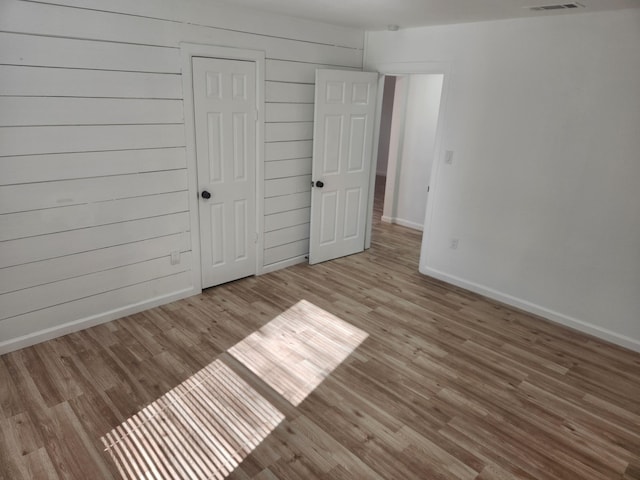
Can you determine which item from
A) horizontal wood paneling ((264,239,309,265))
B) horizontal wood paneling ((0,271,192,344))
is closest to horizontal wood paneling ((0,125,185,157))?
horizontal wood paneling ((0,271,192,344))

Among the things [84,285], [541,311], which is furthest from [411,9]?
[84,285]

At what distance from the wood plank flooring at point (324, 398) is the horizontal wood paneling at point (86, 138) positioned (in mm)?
1360

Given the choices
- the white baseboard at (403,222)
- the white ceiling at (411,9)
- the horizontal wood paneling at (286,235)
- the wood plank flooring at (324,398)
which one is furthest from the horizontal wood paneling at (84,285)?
the white baseboard at (403,222)

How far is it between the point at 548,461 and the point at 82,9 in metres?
3.87

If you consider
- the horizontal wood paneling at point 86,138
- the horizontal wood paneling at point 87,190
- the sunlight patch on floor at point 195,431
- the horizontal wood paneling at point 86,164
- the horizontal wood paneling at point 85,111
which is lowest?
the sunlight patch on floor at point 195,431

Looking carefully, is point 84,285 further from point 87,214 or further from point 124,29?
point 124,29

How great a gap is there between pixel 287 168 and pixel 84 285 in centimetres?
210

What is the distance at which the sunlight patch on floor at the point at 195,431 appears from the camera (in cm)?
215

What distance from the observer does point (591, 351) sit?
132 inches

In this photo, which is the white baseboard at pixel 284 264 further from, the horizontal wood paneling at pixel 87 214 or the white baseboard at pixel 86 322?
the horizontal wood paneling at pixel 87 214

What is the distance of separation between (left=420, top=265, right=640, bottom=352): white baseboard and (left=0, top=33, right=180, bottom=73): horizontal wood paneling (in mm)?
3169

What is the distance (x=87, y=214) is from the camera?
3.12 meters

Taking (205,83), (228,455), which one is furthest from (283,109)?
(228,455)

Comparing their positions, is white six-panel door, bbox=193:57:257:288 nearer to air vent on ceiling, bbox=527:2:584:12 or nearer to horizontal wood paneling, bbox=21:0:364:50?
horizontal wood paneling, bbox=21:0:364:50
